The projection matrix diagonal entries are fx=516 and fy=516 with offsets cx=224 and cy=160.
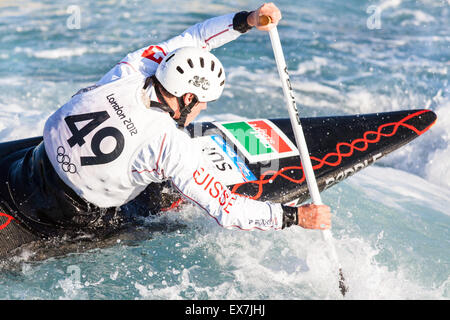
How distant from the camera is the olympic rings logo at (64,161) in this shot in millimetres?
3047

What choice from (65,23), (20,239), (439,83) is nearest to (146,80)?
(20,239)

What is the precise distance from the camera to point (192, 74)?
3.01 metres

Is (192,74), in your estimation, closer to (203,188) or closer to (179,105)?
(179,105)

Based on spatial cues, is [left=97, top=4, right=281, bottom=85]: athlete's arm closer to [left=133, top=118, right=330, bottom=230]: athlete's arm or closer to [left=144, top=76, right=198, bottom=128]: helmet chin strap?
[left=144, top=76, right=198, bottom=128]: helmet chin strap

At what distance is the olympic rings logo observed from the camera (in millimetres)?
3047

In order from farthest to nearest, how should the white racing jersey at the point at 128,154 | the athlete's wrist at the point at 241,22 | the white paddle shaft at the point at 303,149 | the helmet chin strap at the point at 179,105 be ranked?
1. the athlete's wrist at the point at 241,22
2. the white paddle shaft at the point at 303,149
3. the helmet chin strap at the point at 179,105
4. the white racing jersey at the point at 128,154

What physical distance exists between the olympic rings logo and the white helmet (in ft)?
2.33

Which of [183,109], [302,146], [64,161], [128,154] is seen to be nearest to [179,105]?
[183,109]

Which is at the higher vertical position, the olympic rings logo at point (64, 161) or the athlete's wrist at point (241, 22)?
the athlete's wrist at point (241, 22)

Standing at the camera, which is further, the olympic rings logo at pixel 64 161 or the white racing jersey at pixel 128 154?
the olympic rings logo at pixel 64 161

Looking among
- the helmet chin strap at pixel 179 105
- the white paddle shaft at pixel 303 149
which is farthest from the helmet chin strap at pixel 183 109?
the white paddle shaft at pixel 303 149

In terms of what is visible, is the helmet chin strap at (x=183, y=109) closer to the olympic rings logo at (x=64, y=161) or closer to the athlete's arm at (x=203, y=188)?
the athlete's arm at (x=203, y=188)

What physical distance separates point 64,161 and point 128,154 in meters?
0.42

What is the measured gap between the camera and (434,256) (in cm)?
431
